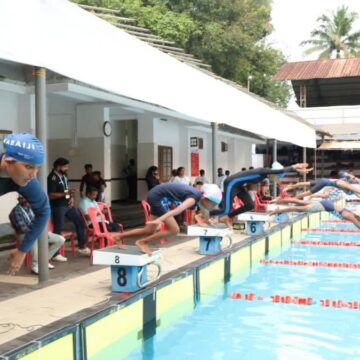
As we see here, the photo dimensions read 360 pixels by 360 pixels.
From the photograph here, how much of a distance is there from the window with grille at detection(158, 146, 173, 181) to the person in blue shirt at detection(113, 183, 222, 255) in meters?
9.43

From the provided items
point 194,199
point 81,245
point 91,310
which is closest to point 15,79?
point 81,245

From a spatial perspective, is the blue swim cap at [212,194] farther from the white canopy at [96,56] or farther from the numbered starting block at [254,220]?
the numbered starting block at [254,220]

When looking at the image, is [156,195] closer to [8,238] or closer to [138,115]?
[8,238]

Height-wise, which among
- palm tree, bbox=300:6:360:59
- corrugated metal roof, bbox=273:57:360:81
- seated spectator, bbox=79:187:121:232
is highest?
palm tree, bbox=300:6:360:59

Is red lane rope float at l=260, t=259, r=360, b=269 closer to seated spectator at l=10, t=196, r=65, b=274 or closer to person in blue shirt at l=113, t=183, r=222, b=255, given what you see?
person in blue shirt at l=113, t=183, r=222, b=255

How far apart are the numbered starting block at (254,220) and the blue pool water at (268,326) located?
6.98 feet

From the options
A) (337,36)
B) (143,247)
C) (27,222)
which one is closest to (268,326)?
(143,247)

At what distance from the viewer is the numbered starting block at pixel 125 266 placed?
568cm

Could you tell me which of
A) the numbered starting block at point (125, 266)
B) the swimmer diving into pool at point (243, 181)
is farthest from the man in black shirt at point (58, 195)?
the swimmer diving into pool at point (243, 181)

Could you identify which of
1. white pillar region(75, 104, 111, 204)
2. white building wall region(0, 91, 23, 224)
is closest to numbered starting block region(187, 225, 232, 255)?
white building wall region(0, 91, 23, 224)

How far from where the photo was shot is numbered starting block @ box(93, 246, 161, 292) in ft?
18.6

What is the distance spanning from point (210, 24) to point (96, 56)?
20.0 meters

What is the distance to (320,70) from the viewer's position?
84.9 ft

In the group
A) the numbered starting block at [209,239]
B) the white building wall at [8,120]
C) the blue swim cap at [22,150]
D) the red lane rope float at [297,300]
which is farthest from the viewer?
the white building wall at [8,120]
